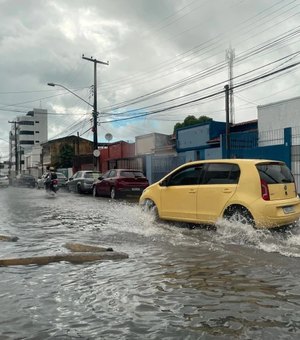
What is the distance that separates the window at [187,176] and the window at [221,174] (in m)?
0.23

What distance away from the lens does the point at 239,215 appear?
820cm

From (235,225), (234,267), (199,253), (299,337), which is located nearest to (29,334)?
(299,337)

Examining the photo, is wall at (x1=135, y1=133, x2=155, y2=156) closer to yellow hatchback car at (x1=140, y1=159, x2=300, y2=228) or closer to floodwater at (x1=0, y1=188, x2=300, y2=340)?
yellow hatchback car at (x1=140, y1=159, x2=300, y2=228)

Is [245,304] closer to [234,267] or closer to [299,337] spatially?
[299,337]

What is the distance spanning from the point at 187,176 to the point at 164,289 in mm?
4779

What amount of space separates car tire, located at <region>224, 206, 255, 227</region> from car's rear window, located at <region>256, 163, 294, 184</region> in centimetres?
71

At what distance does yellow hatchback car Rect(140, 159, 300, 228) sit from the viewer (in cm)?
801

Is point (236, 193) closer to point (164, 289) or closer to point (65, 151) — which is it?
point (164, 289)

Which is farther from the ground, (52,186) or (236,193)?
(236,193)

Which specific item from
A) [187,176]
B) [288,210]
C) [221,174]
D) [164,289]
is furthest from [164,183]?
[164,289]

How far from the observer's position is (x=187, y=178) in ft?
31.3

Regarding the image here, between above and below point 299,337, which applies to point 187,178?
above

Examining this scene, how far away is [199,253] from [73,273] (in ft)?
7.31

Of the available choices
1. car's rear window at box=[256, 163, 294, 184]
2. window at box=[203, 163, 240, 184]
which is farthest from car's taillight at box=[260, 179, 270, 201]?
window at box=[203, 163, 240, 184]
